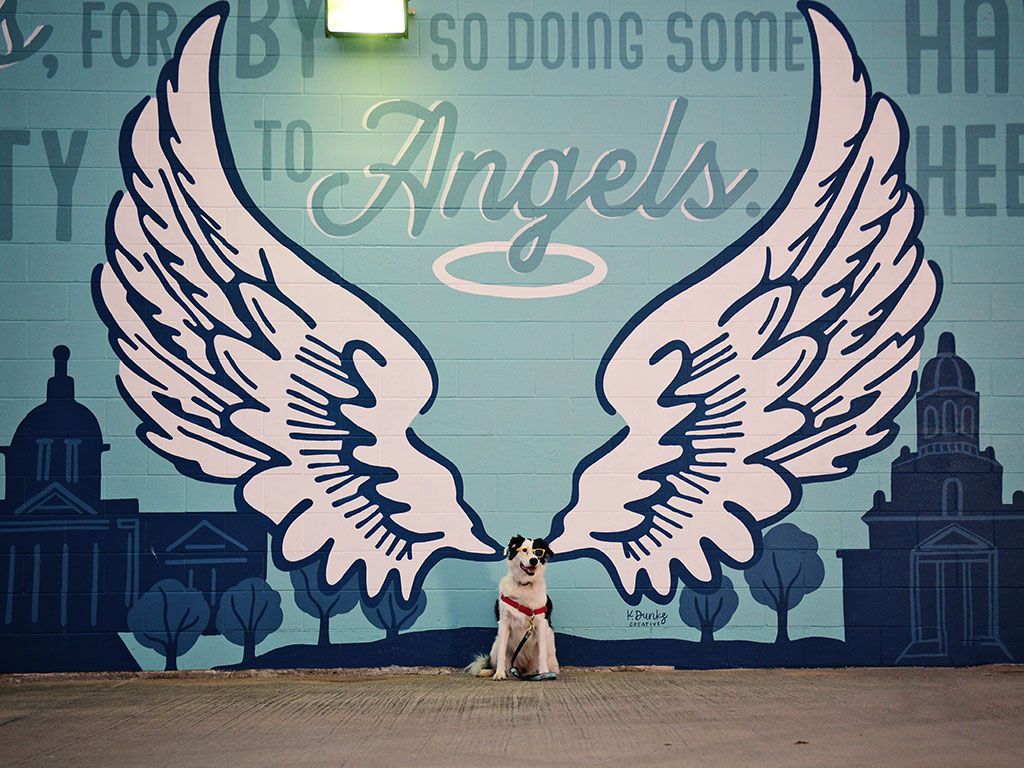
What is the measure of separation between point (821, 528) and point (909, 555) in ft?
1.95

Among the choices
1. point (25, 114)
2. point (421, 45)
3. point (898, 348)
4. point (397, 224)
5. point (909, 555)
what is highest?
point (421, 45)

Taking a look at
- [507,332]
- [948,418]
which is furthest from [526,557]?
[948,418]

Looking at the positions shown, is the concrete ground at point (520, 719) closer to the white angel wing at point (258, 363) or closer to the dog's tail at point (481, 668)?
the dog's tail at point (481, 668)

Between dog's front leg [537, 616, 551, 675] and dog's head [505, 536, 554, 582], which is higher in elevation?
dog's head [505, 536, 554, 582]

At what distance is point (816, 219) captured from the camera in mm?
7719

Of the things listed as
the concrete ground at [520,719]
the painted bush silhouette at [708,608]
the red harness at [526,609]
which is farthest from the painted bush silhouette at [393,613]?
the painted bush silhouette at [708,608]

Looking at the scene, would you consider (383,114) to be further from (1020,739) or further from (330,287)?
(1020,739)

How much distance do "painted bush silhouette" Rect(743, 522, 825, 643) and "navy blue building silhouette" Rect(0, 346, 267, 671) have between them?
3.17 meters

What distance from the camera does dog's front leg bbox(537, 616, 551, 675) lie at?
277 inches

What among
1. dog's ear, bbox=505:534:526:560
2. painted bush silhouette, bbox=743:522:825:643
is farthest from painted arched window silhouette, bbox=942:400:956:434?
dog's ear, bbox=505:534:526:560

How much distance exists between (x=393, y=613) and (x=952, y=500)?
145 inches

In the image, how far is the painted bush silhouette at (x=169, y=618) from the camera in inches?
291

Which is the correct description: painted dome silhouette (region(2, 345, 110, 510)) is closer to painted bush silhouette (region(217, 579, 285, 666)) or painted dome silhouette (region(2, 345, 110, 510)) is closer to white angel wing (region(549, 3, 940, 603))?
painted bush silhouette (region(217, 579, 285, 666))

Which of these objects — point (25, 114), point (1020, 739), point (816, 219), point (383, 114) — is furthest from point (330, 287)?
point (1020, 739)
